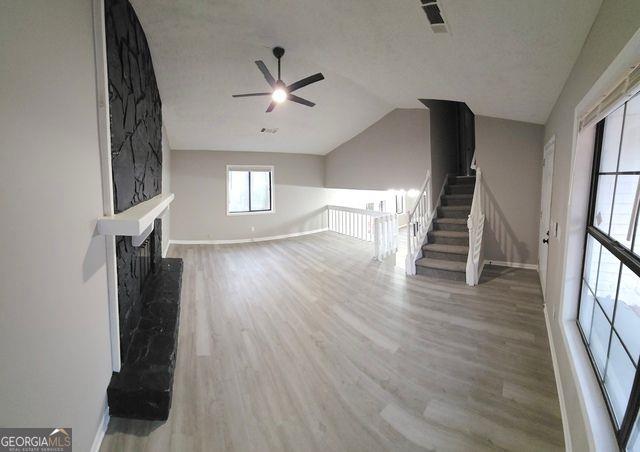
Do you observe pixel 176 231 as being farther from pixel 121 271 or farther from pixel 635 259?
pixel 635 259

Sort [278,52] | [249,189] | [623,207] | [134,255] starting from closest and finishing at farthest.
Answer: [623,207] < [134,255] < [278,52] < [249,189]

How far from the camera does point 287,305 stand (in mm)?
3863

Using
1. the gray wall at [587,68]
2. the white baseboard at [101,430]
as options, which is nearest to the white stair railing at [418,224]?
the gray wall at [587,68]

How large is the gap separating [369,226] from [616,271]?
6.48 metres

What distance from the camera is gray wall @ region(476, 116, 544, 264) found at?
4.74m

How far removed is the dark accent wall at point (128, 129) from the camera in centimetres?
214

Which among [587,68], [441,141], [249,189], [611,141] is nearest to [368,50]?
[587,68]

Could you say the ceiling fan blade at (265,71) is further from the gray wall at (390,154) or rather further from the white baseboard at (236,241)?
the white baseboard at (236,241)

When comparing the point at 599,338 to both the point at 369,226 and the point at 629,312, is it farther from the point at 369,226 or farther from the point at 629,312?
the point at 369,226

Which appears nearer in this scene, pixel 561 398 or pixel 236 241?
pixel 561 398

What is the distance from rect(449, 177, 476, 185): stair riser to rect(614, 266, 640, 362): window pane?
5241 millimetres

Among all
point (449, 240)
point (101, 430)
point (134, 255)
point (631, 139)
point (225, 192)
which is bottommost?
point (101, 430)

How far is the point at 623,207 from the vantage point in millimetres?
1498

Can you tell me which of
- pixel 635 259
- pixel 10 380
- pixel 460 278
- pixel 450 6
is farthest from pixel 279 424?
pixel 460 278
